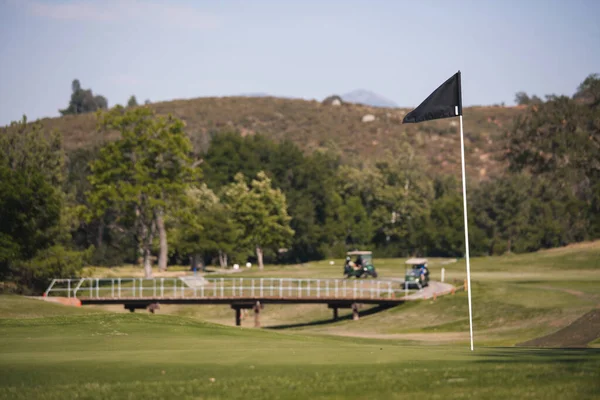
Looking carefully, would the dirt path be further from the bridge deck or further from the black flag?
the bridge deck

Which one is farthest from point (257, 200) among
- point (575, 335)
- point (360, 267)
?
point (575, 335)

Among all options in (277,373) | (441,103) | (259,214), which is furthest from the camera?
(259,214)

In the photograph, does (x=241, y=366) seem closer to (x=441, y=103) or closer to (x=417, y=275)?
(x=441, y=103)

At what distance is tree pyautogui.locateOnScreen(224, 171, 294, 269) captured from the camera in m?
97.1

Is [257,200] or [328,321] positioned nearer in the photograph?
[328,321]

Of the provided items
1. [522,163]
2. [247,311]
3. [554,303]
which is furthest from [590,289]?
[522,163]

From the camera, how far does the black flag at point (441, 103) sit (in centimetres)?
2372

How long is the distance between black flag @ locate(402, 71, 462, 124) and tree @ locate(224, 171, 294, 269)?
239 ft

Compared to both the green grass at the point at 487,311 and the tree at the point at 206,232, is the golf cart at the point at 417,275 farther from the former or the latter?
the tree at the point at 206,232

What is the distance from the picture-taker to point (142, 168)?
7838 centimetres

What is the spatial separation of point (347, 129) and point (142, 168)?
360 ft

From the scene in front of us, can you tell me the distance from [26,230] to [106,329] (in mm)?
37519

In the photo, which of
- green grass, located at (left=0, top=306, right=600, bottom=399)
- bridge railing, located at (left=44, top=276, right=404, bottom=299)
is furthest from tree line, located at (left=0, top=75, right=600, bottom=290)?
green grass, located at (left=0, top=306, right=600, bottom=399)

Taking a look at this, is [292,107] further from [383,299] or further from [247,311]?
[383,299]
